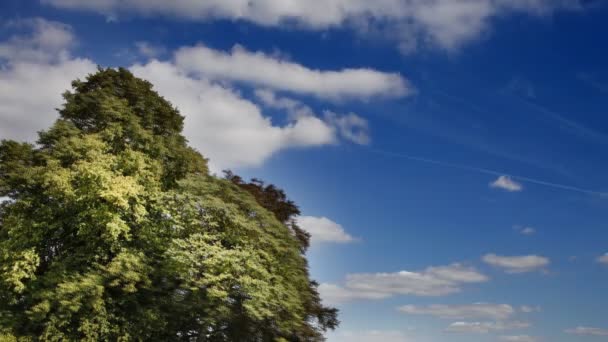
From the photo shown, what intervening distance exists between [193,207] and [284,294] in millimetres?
5899

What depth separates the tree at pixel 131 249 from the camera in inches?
927

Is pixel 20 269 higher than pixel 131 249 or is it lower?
lower

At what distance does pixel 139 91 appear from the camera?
1208 inches

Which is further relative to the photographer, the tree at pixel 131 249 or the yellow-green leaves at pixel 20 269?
the yellow-green leaves at pixel 20 269

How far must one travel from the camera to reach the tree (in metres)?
23.5

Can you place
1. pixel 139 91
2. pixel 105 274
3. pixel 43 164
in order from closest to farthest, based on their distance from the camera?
pixel 105 274 < pixel 43 164 < pixel 139 91

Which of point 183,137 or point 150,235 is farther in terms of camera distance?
point 183,137

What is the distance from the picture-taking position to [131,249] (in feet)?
81.1

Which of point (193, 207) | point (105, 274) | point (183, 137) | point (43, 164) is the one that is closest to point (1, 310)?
point (105, 274)

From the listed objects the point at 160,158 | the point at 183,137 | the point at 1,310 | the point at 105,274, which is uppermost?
the point at 183,137

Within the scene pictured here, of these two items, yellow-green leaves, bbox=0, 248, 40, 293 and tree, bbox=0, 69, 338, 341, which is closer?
tree, bbox=0, 69, 338, 341

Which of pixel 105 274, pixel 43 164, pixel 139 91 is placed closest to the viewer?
pixel 105 274

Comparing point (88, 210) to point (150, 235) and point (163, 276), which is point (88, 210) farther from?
point (163, 276)

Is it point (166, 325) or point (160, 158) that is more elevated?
point (160, 158)
